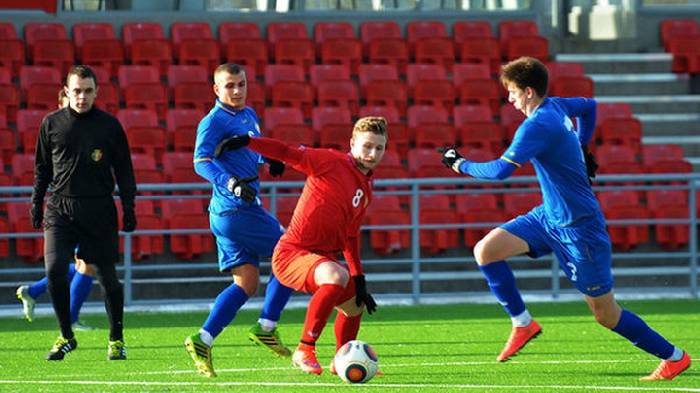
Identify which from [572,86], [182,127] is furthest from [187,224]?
[572,86]

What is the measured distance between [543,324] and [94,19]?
29.6ft

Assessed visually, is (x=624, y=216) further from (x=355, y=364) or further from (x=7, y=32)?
(x=355, y=364)

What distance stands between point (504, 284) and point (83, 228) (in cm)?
262

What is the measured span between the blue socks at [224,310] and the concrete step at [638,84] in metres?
11.9

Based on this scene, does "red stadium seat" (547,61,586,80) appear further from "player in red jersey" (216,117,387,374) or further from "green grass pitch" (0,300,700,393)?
"player in red jersey" (216,117,387,374)

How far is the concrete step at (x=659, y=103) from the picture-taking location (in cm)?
1961

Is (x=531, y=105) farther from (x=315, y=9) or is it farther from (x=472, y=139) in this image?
(x=315, y=9)

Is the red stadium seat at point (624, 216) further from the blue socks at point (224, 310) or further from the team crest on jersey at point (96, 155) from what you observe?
the blue socks at point (224, 310)

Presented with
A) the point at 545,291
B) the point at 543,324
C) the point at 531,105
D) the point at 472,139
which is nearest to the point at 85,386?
the point at 531,105

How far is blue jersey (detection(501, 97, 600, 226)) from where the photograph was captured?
807 centimetres

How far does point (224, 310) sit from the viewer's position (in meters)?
8.45

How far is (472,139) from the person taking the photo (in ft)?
58.0

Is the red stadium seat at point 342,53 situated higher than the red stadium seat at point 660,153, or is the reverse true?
the red stadium seat at point 342,53

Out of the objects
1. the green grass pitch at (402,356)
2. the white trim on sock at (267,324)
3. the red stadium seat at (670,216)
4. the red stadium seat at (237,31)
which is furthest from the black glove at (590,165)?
the red stadium seat at (237,31)
